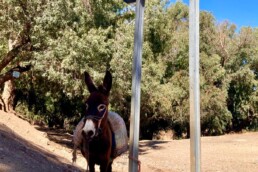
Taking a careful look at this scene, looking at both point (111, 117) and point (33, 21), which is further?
point (33, 21)

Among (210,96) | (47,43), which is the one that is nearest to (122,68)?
(47,43)

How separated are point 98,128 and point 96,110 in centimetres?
23

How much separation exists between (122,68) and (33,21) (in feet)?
14.1

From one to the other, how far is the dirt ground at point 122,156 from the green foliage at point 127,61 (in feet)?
7.91

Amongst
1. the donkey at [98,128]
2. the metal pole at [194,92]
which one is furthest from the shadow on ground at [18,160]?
the metal pole at [194,92]

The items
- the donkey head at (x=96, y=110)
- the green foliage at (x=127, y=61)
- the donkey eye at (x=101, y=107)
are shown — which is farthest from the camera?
the green foliage at (x=127, y=61)

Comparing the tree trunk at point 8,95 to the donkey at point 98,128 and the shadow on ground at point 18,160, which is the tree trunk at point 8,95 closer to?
the shadow on ground at point 18,160

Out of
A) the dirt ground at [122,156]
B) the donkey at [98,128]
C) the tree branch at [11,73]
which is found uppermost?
the tree branch at [11,73]

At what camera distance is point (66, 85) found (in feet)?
49.6

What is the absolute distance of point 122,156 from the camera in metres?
15.9

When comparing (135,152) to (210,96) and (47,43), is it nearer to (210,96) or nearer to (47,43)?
(47,43)

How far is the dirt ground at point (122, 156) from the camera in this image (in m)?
9.92

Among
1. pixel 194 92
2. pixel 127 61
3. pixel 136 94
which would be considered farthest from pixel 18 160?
pixel 127 61

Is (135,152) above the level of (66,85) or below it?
below
